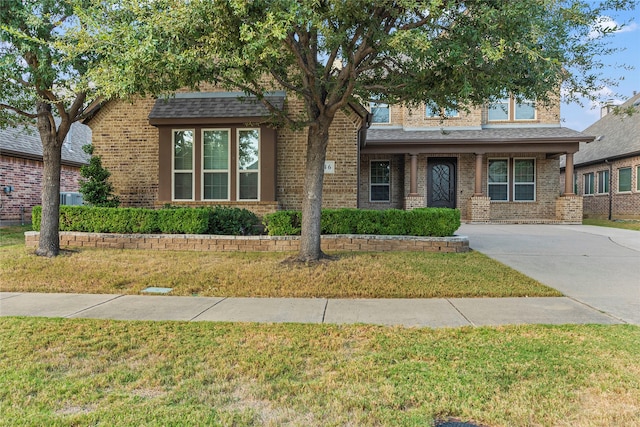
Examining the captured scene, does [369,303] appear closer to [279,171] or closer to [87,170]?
[279,171]

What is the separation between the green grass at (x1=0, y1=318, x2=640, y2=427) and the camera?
7.91 feet

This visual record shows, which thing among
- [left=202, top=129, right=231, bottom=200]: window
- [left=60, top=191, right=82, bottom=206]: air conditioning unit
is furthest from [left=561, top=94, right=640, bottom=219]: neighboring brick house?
[left=60, top=191, right=82, bottom=206]: air conditioning unit

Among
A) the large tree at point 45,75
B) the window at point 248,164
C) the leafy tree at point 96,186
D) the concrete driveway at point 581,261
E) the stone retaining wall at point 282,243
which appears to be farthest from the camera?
the window at point 248,164

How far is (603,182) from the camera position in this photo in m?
21.0

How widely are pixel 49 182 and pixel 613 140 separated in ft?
84.2

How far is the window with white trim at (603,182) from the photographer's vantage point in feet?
67.7

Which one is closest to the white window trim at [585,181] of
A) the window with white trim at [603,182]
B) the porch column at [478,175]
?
the window with white trim at [603,182]

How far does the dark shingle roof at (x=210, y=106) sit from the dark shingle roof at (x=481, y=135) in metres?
6.71

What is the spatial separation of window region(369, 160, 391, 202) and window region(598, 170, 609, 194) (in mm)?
12622

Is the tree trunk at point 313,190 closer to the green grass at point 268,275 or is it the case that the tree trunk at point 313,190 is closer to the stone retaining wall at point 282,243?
the green grass at point 268,275

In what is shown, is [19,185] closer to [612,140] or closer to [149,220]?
[149,220]

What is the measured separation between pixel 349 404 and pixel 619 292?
17.1ft

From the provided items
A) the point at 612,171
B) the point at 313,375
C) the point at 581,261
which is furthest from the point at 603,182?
the point at 313,375

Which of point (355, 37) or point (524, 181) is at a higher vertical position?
point (355, 37)
